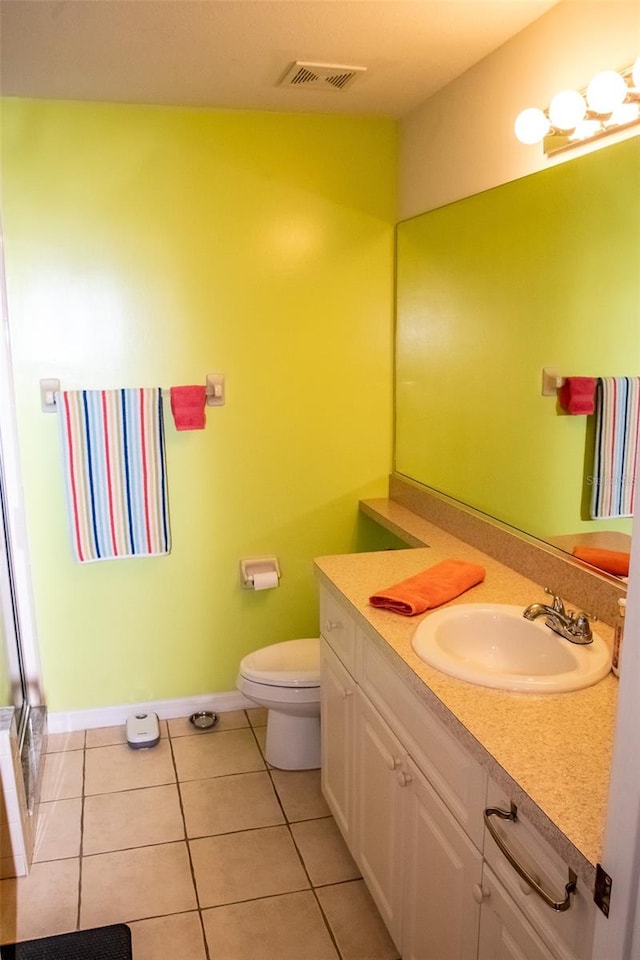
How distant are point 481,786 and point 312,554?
193 cm

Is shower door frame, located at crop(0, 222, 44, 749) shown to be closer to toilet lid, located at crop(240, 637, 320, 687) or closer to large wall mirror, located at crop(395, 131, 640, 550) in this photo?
toilet lid, located at crop(240, 637, 320, 687)

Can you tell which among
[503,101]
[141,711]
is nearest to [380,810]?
[141,711]

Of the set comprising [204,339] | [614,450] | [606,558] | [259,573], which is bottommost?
[259,573]

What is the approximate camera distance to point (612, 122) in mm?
1729

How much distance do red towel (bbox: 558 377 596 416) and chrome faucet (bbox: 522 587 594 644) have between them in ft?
1.77

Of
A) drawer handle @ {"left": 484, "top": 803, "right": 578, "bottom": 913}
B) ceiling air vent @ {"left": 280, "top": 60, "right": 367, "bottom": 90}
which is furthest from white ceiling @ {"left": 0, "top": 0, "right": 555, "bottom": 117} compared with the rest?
drawer handle @ {"left": 484, "top": 803, "right": 578, "bottom": 913}

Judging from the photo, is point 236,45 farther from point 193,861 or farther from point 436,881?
point 193,861

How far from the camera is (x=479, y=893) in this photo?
1.33m

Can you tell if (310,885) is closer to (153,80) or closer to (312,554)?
(312,554)

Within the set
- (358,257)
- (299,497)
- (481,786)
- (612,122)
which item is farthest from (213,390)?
(481,786)

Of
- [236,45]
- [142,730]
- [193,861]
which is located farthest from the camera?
[142,730]

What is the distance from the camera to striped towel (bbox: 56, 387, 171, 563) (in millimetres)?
2748

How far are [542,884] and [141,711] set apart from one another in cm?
228

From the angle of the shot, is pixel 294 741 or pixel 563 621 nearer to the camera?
pixel 563 621
